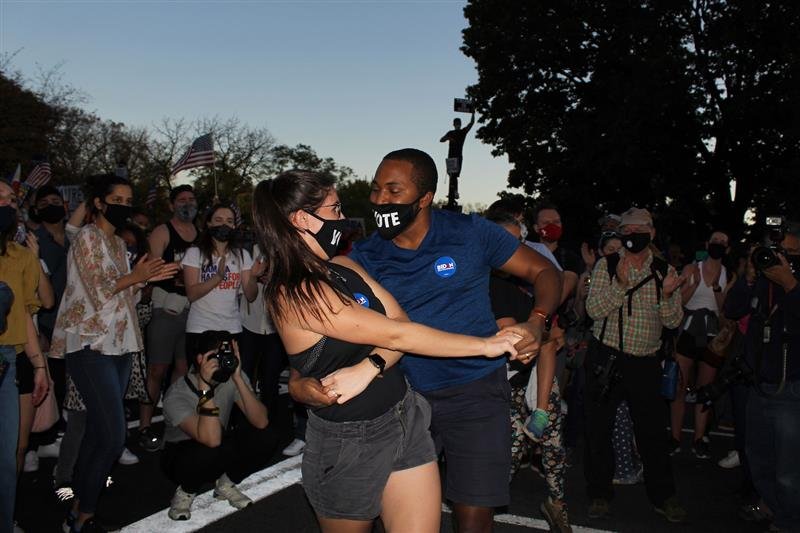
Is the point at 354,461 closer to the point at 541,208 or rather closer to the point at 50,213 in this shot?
the point at 541,208

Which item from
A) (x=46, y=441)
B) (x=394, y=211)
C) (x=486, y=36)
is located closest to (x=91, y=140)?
(x=486, y=36)

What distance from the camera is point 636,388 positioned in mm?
5988

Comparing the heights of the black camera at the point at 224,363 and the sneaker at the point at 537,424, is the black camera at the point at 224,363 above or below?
above

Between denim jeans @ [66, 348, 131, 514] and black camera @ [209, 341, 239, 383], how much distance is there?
0.62 metres

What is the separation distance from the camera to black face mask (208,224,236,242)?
7.15m

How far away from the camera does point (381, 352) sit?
3115 millimetres

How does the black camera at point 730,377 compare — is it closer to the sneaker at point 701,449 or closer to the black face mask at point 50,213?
the sneaker at point 701,449

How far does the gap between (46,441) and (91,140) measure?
182ft

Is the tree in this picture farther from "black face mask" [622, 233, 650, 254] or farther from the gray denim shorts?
the gray denim shorts

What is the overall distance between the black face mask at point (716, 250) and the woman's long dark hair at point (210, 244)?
5243mm

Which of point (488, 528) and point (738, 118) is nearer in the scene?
point (488, 528)

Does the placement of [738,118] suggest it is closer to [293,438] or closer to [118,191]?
[293,438]

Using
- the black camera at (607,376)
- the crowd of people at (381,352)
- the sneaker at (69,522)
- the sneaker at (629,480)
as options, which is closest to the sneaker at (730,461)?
the crowd of people at (381,352)

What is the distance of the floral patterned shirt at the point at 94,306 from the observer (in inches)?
205
